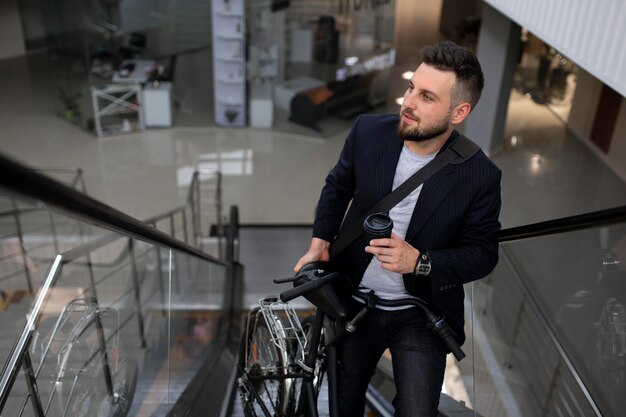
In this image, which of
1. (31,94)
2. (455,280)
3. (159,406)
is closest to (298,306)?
(159,406)

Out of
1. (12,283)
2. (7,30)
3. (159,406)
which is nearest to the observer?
(159,406)

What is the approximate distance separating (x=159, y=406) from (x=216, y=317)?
254cm

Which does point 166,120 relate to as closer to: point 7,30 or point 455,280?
point 7,30

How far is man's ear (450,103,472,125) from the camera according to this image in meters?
1.93

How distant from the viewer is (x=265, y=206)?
8492 mm

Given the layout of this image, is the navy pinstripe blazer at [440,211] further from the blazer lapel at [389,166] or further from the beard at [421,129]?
the beard at [421,129]

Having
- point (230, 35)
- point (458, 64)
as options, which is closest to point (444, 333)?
point (458, 64)

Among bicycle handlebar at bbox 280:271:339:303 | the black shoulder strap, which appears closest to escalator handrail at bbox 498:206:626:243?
the black shoulder strap

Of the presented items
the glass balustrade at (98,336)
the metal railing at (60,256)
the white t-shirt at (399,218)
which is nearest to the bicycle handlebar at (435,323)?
the white t-shirt at (399,218)

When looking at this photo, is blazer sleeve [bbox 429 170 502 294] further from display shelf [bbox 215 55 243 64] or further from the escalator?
display shelf [bbox 215 55 243 64]

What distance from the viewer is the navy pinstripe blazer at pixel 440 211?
199 centimetres

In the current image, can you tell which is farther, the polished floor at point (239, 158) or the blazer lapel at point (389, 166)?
the polished floor at point (239, 158)

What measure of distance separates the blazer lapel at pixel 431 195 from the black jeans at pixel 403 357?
1.19 ft

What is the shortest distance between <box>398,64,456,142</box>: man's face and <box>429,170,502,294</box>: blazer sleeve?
0.87 feet
